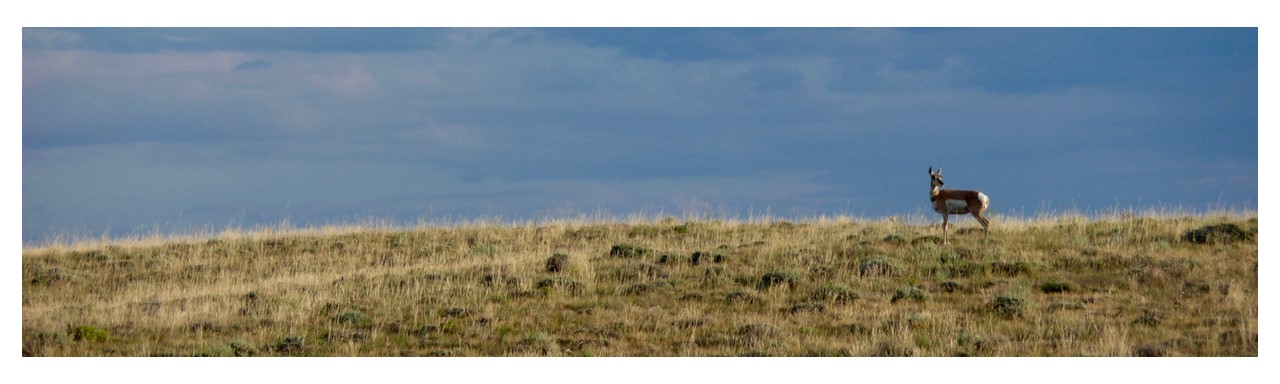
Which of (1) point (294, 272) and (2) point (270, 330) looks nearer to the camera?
(2) point (270, 330)

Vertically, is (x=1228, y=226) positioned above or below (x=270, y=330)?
above

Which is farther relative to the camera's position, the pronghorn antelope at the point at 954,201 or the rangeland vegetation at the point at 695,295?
the pronghorn antelope at the point at 954,201

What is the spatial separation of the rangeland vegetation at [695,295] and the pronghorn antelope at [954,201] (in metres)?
0.74

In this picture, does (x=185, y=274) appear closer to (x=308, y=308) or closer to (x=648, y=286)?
(x=308, y=308)

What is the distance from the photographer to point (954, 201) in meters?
26.3

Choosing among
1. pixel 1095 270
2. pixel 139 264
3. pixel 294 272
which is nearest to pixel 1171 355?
pixel 1095 270

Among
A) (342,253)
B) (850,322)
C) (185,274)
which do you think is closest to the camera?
(850,322)

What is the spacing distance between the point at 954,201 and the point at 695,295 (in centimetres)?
693

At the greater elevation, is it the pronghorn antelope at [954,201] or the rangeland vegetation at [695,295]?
the pronghorn antelope at [954,201]

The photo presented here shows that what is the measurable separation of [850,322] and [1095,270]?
6.24 metres

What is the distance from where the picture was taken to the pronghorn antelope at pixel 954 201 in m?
26.2

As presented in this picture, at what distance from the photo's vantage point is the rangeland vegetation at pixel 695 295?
19.6 meters

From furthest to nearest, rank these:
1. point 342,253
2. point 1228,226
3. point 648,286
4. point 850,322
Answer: point 342,253 → point 1228,226 → point 648,286 → point 850,322

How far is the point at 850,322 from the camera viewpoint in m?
20.5
